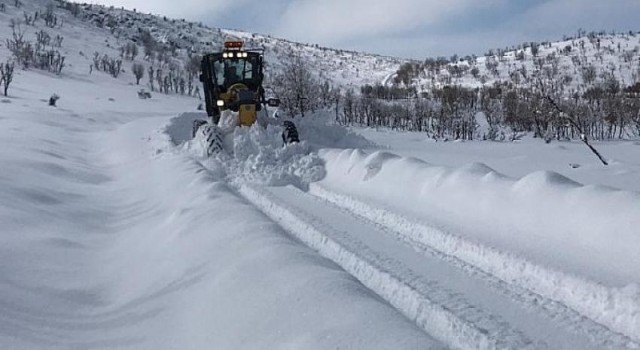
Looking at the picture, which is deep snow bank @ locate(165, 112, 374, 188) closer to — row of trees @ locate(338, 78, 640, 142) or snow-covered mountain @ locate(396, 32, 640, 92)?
row of trees @ locate(338, 78, 640, 142)

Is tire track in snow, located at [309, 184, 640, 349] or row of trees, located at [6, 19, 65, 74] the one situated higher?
row of trees, located at [6, 19, 65, 74]

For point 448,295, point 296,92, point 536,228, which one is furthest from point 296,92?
point 448,295

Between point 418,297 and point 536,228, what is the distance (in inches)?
67.9

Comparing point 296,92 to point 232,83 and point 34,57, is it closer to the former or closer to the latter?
point 232,83

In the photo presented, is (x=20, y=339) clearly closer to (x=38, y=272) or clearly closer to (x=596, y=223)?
(x=38, y=272)

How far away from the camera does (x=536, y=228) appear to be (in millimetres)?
5020

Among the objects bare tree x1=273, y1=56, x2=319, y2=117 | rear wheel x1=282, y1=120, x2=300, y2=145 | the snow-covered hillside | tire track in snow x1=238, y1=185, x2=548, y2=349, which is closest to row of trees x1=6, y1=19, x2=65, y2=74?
bare tree x1=273, y1=56, x2=319, y2=117

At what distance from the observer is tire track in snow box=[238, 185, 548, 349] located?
3.29 m

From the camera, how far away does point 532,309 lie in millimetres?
3697

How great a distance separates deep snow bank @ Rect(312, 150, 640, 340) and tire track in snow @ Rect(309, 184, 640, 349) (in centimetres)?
2

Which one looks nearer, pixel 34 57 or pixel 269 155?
pixel 269 155

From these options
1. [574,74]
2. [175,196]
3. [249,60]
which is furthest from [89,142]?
[574,74]

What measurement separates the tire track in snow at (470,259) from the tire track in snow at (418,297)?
0.36 m

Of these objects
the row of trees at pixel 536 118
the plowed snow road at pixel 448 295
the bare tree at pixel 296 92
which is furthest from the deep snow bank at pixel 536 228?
the bare tree at pixel 296 92
